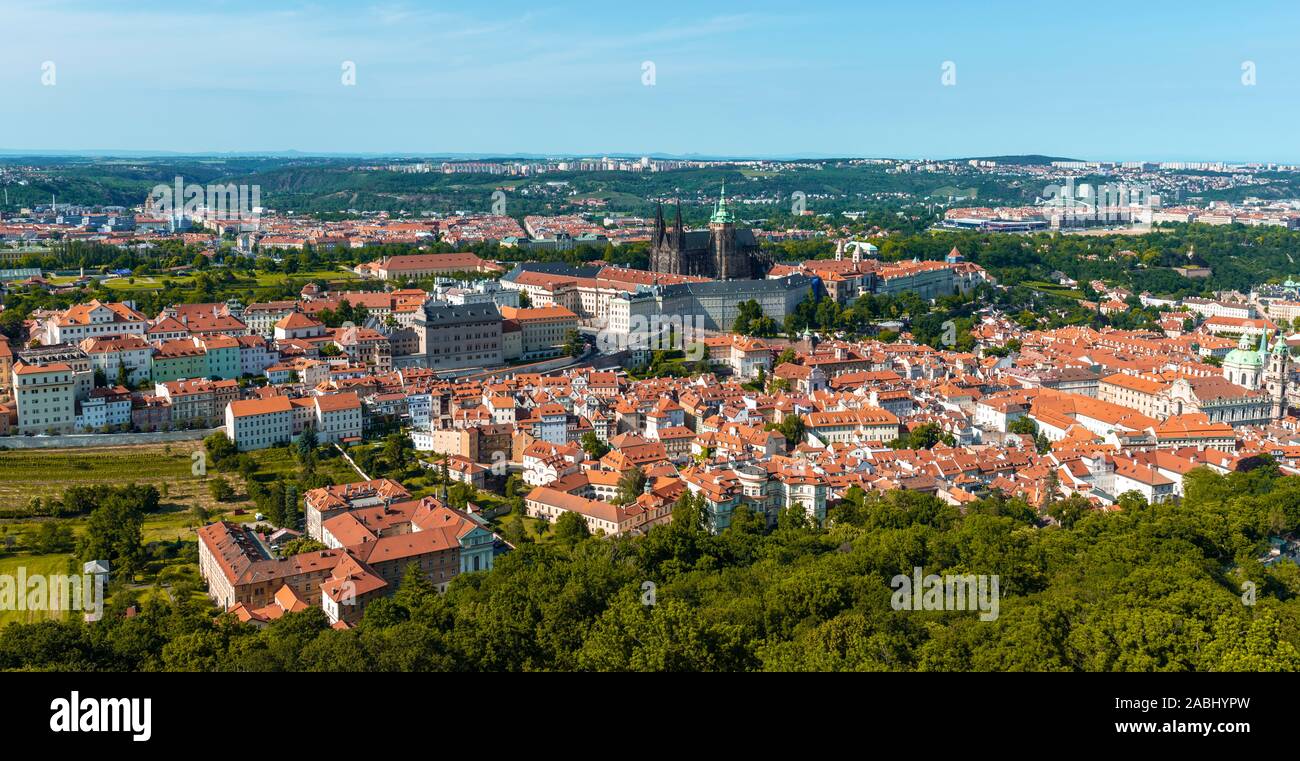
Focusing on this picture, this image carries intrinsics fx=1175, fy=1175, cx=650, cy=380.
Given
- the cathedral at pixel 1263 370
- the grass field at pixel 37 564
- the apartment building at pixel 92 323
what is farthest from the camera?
the apartment building at pixel 92 323

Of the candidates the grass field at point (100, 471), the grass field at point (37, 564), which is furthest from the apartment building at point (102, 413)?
the grass field at point (37, 564)

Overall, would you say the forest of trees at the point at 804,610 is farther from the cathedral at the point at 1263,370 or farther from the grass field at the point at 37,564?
the cathedral at the point at 1263,370

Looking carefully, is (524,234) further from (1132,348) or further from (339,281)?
(1132,348)

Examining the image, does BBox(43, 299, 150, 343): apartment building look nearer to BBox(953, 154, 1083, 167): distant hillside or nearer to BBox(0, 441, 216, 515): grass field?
BBox(0, 441, 216, 515): grass field

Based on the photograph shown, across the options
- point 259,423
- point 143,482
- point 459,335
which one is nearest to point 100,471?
point 143,482

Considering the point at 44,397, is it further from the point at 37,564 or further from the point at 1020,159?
the point at 1020,159
